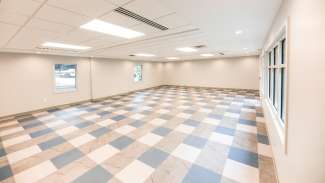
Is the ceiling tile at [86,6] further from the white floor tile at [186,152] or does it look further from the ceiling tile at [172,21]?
the white floor tile at [186,152]

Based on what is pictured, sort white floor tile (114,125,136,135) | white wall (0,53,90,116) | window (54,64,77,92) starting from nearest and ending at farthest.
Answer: white floor tile (114,125,136,135)
white wall (0,53,90,116)
window (54,64,77,92)

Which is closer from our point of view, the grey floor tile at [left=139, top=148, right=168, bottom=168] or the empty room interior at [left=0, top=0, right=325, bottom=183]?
the empty room interior at [left=0, top=0, right=325, bottom=183]

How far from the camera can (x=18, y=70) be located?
537 centimetres

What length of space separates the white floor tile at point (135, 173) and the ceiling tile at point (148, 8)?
7.81 ft

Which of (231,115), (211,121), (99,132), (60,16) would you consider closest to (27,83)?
(99,132)

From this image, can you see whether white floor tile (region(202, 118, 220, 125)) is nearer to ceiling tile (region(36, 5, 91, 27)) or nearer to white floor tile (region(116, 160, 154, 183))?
white floor tile (region(116, 160, 154, 183))

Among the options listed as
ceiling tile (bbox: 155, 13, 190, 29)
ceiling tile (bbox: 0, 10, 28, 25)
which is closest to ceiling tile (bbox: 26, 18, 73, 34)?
ceiling tile (bbox: 0, 10, 28, 25)

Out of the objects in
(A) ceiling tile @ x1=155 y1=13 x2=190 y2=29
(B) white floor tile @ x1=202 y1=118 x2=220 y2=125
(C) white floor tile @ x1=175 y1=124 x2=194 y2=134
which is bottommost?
(C) white floor tile @ x1=175 y1=124 x2=194 y2=134

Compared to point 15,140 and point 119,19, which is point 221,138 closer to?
point 119,19

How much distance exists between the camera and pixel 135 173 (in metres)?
2.26

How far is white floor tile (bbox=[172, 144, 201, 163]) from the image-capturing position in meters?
2.63

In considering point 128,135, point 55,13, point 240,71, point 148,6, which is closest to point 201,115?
point 128,135

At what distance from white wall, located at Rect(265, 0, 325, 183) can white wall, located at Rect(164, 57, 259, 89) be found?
30.3 ft

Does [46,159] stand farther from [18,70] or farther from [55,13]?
[18,70]
